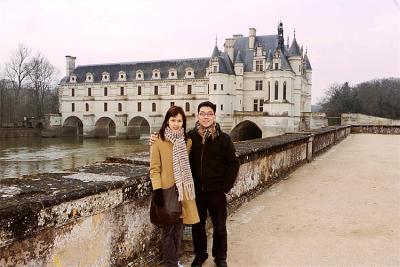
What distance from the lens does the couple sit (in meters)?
3.11

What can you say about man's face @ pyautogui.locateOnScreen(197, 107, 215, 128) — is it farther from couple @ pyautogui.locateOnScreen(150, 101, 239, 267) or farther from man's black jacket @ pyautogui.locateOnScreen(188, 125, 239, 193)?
man's black jacket @ pyautogui.locateOnScreen(188, 125, 239, 193)

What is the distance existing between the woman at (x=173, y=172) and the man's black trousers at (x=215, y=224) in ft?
1.04

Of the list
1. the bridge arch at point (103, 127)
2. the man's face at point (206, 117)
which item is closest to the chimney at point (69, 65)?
the bridge arch at point (103, 127)

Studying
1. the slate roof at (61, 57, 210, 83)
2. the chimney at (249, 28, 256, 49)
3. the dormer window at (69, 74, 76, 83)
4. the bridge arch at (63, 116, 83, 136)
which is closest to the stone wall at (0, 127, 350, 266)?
the chimney at (249, 28, 256, 49)

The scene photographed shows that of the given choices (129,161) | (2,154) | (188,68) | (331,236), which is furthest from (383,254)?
(188,68)

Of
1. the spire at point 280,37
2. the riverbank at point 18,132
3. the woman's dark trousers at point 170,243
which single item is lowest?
the riverbank at point 18,132

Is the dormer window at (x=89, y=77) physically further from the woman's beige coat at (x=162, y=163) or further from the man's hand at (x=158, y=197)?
the man's hand at (x=158, y=197)

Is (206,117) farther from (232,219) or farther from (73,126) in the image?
(73,126)

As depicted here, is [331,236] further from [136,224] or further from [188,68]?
[188,68]

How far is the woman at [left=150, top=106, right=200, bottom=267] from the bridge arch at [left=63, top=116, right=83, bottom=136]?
61.8 metres

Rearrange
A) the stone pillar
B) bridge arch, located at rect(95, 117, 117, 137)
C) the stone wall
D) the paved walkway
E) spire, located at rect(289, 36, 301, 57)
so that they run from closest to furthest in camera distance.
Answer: the stone wall, the paved walkway, the stone pillar, spire, located at rect(289, 36, 301, 57), bridge arch, located at rect(95, 117, 117, 137)

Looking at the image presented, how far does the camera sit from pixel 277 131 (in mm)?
45938

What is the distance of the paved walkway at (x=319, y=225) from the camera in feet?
11.7

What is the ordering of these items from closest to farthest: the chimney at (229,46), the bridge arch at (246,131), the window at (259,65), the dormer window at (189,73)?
the bridge arch at (246,131) < the window at (259,65) < the chimney at (229,46) < the dormer window at (189,73)
